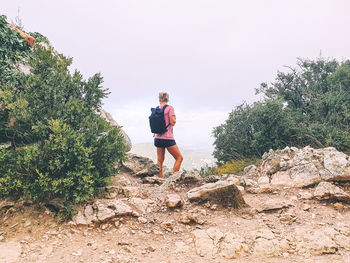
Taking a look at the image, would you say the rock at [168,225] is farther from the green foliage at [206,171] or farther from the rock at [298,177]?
the green foliage at [206,171]

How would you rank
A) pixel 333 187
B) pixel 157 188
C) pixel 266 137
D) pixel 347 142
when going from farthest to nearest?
pixel 266 137 < pixel 347 142 < pixel 157 188 < pixel 333 187

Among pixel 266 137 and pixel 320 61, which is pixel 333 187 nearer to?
pixel 266 137

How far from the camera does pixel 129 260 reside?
3.67 meters

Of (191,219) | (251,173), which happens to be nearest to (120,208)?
(191,219)

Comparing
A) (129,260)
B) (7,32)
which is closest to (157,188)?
(129,260)

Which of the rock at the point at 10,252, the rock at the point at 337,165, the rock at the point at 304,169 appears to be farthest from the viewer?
the rock at the point at 304,169

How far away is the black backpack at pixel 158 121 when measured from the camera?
282 inches

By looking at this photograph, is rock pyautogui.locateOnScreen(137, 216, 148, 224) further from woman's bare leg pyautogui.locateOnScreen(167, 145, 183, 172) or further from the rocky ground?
woman's bare leg pyautogui.locateOnScreen(167, 145, 183, 172)

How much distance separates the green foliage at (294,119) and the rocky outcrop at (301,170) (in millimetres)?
3476

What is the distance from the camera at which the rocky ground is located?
384 centimetres

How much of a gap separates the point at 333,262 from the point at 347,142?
908 centimetres

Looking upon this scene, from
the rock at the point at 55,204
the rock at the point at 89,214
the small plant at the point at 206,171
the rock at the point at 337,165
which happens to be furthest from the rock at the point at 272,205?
the small plant at the point at 206,171

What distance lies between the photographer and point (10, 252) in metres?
3.75

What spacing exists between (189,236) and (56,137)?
344cm
